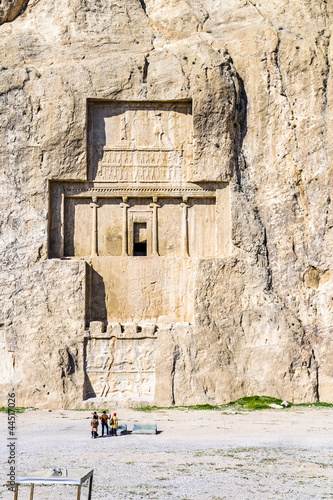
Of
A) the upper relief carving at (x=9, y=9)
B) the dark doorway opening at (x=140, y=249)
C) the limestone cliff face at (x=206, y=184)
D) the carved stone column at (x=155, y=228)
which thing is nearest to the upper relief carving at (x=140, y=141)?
the limestone cliff face at (x=206, y=184)

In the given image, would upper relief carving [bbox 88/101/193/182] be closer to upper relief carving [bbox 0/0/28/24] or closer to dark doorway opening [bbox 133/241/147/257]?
dark doorway opening [bbox 133/241/147/257]

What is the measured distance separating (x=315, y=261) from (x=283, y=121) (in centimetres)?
473

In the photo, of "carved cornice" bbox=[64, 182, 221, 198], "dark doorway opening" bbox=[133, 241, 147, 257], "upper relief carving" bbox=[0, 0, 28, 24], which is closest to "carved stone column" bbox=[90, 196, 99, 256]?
"carved cornice" bbox=[64, 182, 221, 198]

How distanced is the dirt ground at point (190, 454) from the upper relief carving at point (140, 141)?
7849 millimetres

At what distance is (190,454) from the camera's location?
15.4 meters

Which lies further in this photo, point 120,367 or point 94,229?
point 94,229

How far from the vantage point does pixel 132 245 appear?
24234mm

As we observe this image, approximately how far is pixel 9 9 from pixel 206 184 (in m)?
9.34

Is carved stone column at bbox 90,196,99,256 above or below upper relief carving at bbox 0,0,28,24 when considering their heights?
below

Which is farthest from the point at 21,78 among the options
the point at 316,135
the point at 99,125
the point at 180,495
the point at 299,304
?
the point at 180,495

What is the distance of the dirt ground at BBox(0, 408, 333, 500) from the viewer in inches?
500

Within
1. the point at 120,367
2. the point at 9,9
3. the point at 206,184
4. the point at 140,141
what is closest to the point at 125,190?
the point at 140,141

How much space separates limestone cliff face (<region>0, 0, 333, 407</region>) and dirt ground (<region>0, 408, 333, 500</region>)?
194 cm

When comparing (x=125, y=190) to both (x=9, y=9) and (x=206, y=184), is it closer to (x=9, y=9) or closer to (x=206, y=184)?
(x=206, y=184)
